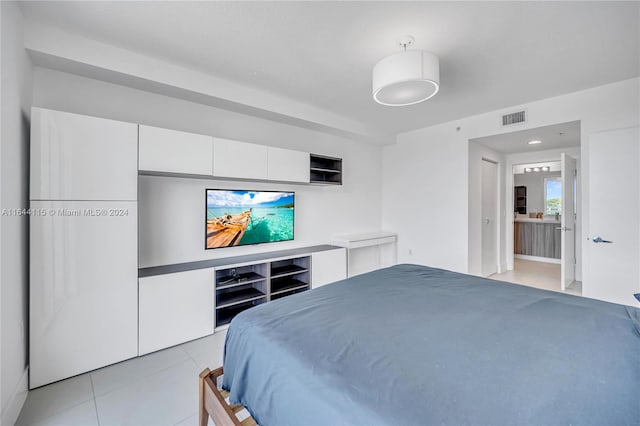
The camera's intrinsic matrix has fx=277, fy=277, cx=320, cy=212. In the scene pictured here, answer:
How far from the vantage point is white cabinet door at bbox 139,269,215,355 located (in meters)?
2.38

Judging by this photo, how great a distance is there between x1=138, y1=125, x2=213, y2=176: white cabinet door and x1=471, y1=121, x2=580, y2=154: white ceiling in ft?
12.4

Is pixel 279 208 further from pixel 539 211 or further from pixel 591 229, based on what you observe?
pixel 539 211

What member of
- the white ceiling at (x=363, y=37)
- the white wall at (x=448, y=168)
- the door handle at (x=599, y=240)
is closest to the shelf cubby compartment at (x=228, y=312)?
the white ceiling at (x=363, y=37)

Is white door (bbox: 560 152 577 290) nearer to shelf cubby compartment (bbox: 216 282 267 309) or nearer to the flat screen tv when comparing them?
the flat screen tv

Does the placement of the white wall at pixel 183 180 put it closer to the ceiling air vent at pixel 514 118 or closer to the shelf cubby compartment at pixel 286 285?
the shelf cubby compartment at pixel 286 285

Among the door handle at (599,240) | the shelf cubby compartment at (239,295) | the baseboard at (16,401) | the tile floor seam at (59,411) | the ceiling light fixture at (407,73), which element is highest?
the ceiling light fixture at (407,73)

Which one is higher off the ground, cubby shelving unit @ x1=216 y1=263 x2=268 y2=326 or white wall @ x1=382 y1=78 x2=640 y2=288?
white wall @ x1=382 y1=78 x2=640 y2=288

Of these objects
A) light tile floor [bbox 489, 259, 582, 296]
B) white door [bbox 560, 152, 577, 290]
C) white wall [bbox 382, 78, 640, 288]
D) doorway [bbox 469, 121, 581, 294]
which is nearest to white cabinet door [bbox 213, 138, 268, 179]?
→ white wall [bbox 382, 78, 640, 288]

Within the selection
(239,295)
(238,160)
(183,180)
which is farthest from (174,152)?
(239,295)

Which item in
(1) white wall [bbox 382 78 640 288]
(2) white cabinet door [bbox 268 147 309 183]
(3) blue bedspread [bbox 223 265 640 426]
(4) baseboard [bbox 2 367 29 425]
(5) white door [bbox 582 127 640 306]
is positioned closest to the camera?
(3) blue bedspread [bbox 223 265 640 426]

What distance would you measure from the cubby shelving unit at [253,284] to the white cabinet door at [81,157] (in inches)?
51.0

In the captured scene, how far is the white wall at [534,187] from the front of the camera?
660 centimetres

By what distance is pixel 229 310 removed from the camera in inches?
125

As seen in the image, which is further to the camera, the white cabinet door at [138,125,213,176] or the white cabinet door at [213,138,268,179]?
the white cabinet door at [213,138,268,179]
